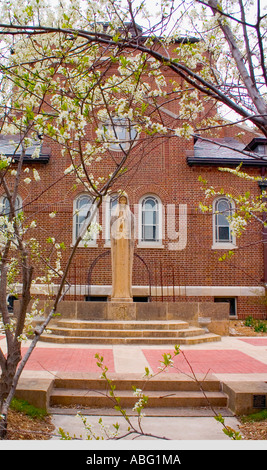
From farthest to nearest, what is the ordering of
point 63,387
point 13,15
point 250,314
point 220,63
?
point 250,314 < point 63,387 < point 220,63 < point 13,15

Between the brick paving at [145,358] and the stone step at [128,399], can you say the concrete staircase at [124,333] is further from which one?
the stone step at [128,399]

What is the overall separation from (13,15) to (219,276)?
16250 millimetres

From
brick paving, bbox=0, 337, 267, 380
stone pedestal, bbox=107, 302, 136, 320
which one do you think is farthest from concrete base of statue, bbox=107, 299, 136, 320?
brick paving, bbox=0, 337, 267, 380

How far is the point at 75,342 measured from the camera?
11438 mm

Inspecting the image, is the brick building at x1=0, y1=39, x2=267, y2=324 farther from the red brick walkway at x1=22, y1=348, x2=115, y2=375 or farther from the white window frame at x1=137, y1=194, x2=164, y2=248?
the red brick walkway at x1=22, y1=348, x2=115, y2=375

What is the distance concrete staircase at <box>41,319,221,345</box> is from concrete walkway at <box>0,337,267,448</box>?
347 millimetres

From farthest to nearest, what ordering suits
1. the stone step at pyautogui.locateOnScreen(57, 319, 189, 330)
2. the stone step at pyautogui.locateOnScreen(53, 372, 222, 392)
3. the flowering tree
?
1. the stone step at pyautogui.locateOnScreen(57, 319, 189, 330)
2. the stone step at pyautogui.locateOnScreen(53, 372, 222, 392)
3. the flowering tree

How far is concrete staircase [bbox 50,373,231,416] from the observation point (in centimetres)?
653

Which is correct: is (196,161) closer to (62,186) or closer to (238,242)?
(238,242)

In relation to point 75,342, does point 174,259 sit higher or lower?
higher

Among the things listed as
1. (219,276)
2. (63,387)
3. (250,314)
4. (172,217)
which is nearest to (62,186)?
(172,217)

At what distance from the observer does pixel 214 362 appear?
9086 mm

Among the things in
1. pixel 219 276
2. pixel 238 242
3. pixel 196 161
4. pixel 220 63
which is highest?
pixel 196 161

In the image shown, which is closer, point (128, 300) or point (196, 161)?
point (128, 300)
